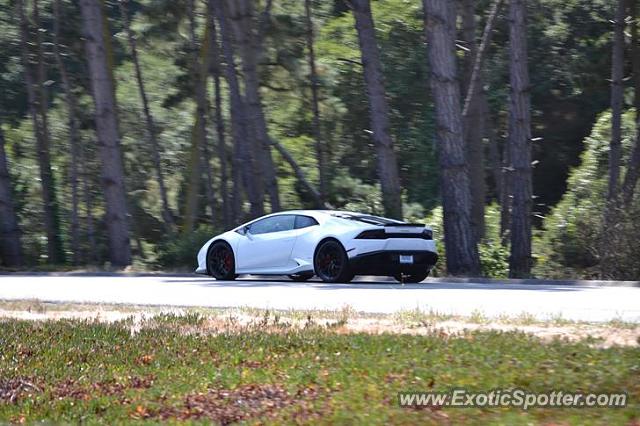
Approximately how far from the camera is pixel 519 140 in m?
25.1

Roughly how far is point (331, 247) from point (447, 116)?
548 cm

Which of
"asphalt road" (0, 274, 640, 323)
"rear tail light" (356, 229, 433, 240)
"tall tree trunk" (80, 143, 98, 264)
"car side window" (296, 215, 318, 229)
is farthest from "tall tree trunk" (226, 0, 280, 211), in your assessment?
"rear tail light" (356, 229, 433, 240)

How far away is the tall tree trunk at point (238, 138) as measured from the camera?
100ft

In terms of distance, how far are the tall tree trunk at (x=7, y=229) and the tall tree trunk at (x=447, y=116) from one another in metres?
14.4

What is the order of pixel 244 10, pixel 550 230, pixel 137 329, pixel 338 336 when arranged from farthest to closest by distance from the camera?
1. pixel 244 10
2. pixel 550 230
3. pixel 137 329
4. pixel 338 336

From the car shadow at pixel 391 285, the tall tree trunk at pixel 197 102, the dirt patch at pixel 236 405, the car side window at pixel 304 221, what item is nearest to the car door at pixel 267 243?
the car side window at pixel 304 221

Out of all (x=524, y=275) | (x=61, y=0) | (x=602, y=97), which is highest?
(x=61, y=0)

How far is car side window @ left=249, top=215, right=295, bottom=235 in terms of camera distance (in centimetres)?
2103

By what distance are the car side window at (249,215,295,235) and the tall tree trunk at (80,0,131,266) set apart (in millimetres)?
9517

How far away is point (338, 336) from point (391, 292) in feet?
18.6

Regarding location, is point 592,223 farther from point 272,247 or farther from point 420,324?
point 420,324

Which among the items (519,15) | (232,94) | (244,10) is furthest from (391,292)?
(232,94)

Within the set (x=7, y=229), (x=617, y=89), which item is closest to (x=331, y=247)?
(x=617, y=89)

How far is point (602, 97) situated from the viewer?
45.8 m
